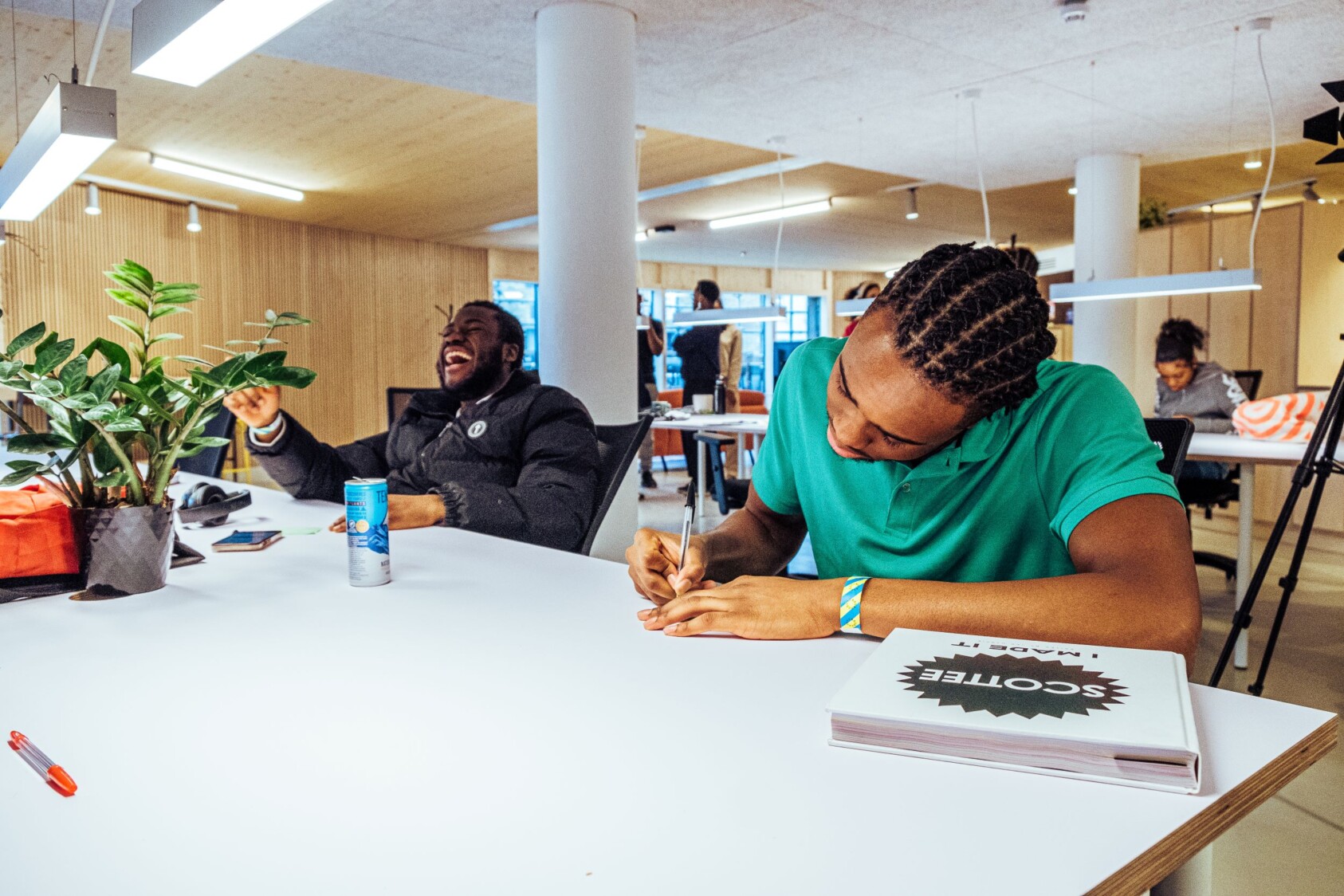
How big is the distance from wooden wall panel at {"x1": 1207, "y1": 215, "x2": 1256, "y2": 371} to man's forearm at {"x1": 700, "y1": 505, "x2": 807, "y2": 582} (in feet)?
22.2

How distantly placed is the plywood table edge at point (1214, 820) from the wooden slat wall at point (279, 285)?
8.91 meters

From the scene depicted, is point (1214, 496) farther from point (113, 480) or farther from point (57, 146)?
point (57, 146)

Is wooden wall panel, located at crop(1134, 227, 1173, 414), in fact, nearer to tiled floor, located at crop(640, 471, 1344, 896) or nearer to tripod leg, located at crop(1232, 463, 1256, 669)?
tiled floor, located at crop(640, 471, 1344, 896)

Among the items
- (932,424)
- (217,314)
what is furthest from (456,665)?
(217,314)

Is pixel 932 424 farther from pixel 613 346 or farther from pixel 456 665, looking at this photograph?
pixel 613 346

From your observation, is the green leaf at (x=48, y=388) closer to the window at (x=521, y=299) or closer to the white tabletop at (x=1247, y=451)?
the white tabletop at (x=1247, y=451)

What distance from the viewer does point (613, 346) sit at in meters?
3.84

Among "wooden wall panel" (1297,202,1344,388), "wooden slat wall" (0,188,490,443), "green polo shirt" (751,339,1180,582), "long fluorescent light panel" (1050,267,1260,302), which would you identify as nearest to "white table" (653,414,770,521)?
"long fluorescent light panel" (1050,267,1260,302)

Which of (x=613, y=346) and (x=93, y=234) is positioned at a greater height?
(x=93, y=234)

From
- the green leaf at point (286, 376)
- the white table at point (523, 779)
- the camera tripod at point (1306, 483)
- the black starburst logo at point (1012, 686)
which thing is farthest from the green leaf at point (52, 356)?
the camera tripod at point (1306, 483)

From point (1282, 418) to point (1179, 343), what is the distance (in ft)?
3.60

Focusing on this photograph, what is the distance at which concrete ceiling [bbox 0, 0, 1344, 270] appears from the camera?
3.94m

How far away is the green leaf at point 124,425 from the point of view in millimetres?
1300

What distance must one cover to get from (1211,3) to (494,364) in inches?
133
